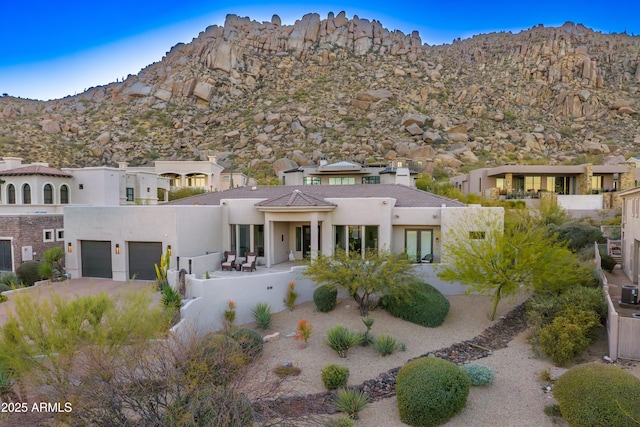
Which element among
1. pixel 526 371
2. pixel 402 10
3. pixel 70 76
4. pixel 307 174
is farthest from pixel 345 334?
pixel 402 10

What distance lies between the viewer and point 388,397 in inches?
461

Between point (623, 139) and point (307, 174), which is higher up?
point (623, 139)

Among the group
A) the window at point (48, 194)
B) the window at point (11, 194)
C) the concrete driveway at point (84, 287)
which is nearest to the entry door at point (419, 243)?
the concrete driveway at point (84, 287)

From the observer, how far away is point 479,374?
1197cm

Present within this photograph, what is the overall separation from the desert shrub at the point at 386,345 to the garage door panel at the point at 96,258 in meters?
15.6

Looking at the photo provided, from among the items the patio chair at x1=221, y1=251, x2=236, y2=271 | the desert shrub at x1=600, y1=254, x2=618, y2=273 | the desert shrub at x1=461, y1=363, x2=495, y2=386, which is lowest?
the desert shrub at x1=461, y1=363, x2=495, y2=386

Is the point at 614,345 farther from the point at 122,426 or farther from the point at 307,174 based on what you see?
the point at 307,174

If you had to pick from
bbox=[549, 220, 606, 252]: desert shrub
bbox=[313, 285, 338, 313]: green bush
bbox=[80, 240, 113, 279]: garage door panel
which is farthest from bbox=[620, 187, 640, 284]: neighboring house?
bbox=[80, 240, 113, 279]: garage door panel

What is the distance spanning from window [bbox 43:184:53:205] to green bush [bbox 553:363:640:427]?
36.5 meters

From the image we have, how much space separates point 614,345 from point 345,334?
28.4 feet

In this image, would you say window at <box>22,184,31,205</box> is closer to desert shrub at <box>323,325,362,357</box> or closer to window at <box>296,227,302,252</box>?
window at <box>296,227,302,252</box>

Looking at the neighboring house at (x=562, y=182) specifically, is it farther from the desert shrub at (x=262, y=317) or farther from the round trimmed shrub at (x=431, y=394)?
the round trimmed shrub at (x=431, y=394)

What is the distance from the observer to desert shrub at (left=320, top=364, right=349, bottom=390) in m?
11.9

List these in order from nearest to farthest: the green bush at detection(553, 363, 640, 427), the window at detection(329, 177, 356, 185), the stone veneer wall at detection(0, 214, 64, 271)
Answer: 1. the green bush at detection(553, 363, 640, 427)
2. the stone veneer wall at detection(0, 214, 64, 271)
3. the window at detection(329, 177, 356, 185)
